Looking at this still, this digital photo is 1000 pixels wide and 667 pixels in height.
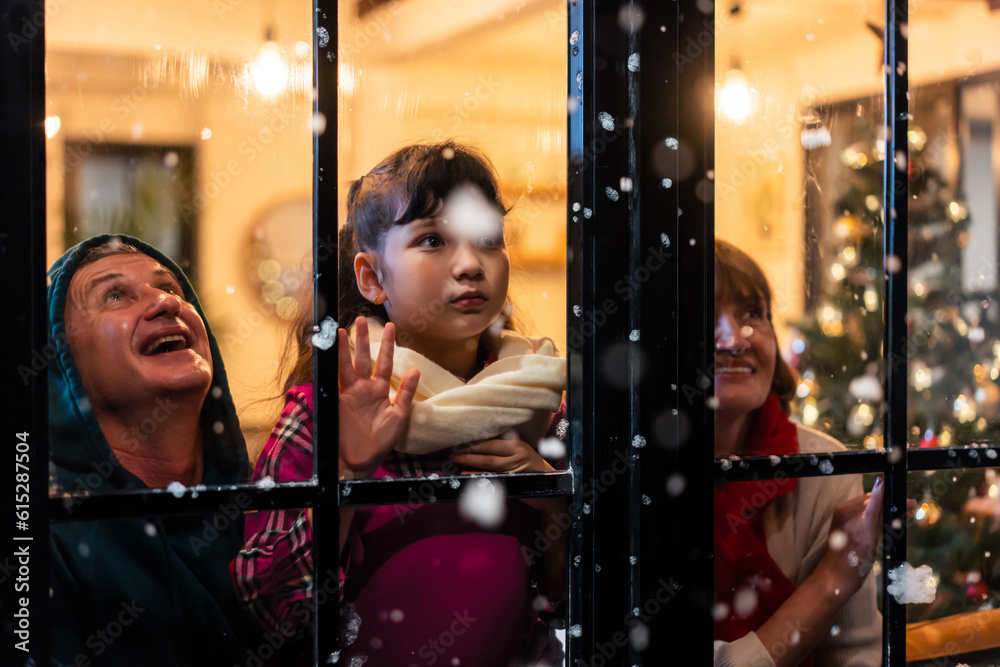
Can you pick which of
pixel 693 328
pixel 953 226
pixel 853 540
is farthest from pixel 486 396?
pixel 953 226

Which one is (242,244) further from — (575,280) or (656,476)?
(656,476)

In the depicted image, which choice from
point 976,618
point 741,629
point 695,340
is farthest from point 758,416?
point 976,618

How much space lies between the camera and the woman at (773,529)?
1033 millimetres

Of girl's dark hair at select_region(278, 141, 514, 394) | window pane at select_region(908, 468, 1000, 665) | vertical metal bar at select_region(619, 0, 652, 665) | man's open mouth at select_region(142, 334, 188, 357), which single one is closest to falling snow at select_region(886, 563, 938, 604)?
window pane at select_region(908, 468, 1000, 665)

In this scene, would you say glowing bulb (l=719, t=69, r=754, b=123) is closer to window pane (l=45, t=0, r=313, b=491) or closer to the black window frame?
the black window frame

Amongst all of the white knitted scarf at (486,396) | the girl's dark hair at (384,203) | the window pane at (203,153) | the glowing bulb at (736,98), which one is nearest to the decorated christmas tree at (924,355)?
the glowing bulb at (736,98)

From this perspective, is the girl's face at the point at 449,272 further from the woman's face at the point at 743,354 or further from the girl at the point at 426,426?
the woman's face at the point at 743,354

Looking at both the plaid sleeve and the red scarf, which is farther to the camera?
the red scarf

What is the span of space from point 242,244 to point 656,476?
56 cm

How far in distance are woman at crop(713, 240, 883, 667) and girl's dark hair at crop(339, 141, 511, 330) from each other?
0.35 m

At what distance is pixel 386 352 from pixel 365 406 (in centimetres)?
7

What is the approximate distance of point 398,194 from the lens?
0.90 metres

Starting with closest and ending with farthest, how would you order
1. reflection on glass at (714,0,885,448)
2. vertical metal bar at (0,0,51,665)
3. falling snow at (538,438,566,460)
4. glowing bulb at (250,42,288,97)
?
1. vertical metal bar at (0,0,51,665)
2. glowing bulb at (250,42,288,97)
3. falling snow at (538,438,566,460)
4. reflection on glass at (714,0,885,448)

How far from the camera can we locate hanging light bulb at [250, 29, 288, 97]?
2.77ft
